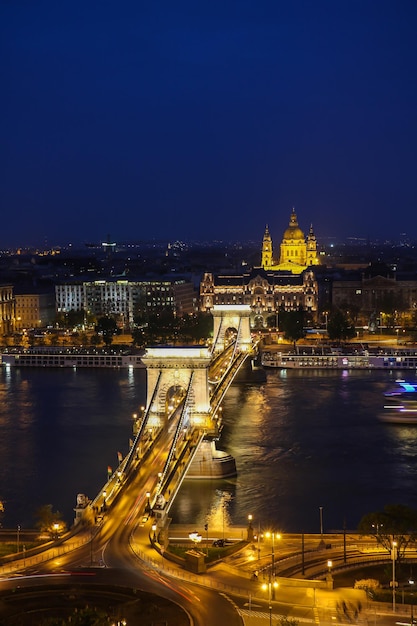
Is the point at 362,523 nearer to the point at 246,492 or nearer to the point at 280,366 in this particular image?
the point at 246,492

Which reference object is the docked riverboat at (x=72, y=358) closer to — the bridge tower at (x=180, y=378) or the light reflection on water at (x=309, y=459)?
the light reflection on water at (x=309, y=459)

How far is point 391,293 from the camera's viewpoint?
4078 cm

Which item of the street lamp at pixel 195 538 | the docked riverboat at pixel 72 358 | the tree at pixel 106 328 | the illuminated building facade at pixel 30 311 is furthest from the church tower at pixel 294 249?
the street lamp at pixel 195 538

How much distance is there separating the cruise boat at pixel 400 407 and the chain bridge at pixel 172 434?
3180 mm

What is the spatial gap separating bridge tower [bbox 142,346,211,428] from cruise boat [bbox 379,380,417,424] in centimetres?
473

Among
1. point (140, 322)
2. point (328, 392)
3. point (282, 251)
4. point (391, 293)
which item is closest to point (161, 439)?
point (328, 392)

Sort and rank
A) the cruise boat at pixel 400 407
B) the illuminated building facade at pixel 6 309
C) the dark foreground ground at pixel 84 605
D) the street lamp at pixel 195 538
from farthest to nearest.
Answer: the illuminated building facade at pixel 6 309 < the cruise boat at pixel 400 407 < the street lamp at pixel 195 538 < the dark foreground ground at pixel 84 605

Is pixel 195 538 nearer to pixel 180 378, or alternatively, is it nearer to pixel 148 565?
pixel 148 565

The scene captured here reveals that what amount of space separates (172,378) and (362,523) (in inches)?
203

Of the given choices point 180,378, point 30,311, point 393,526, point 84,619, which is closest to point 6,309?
point 30,311

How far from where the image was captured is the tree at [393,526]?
10413 mm

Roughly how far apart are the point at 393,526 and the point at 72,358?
777 inches

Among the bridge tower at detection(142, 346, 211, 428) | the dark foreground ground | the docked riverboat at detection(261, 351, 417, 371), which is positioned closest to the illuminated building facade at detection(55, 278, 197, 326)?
the docked riverboat at detection(261, 351, 417, 371)

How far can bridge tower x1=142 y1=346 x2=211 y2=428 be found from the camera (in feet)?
51.2
